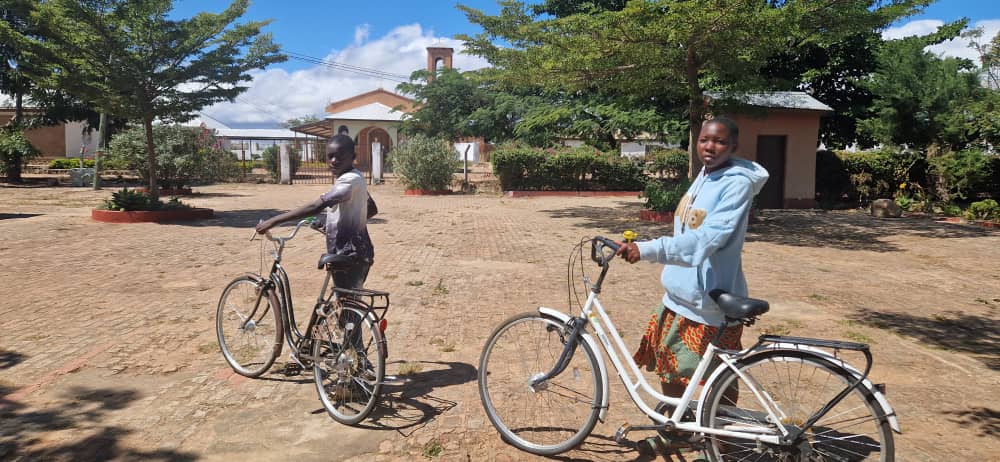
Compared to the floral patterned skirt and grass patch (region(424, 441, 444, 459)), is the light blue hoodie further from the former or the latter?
grass patch (region(424, 441, 444, 459))

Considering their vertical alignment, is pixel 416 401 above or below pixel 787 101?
below

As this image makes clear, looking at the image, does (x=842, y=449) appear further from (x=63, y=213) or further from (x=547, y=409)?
(x=63, y=213)

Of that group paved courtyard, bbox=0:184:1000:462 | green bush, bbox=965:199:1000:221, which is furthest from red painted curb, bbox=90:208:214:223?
green bush, bbox=965:199:1000:221

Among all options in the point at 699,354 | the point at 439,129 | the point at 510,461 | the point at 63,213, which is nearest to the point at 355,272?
the point at 510,461

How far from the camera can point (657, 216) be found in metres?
14.5

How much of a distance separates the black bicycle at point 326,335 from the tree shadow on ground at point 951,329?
4.66 m

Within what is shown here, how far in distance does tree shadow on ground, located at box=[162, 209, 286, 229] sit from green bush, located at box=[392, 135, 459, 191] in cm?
658

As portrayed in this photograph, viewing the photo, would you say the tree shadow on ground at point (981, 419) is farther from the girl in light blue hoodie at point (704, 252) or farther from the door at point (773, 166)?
the door at point (773, 166)

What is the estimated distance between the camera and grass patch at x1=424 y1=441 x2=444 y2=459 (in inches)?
131

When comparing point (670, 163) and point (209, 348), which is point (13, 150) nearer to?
point (670, 163)

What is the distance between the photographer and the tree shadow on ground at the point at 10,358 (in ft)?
15.3

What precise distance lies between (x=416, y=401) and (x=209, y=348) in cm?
211

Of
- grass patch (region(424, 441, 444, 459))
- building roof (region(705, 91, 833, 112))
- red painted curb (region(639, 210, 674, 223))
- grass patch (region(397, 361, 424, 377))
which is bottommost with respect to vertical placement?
grass patch (region(424, 441, 444, 459))

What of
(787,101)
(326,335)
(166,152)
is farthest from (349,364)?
(166,152)
